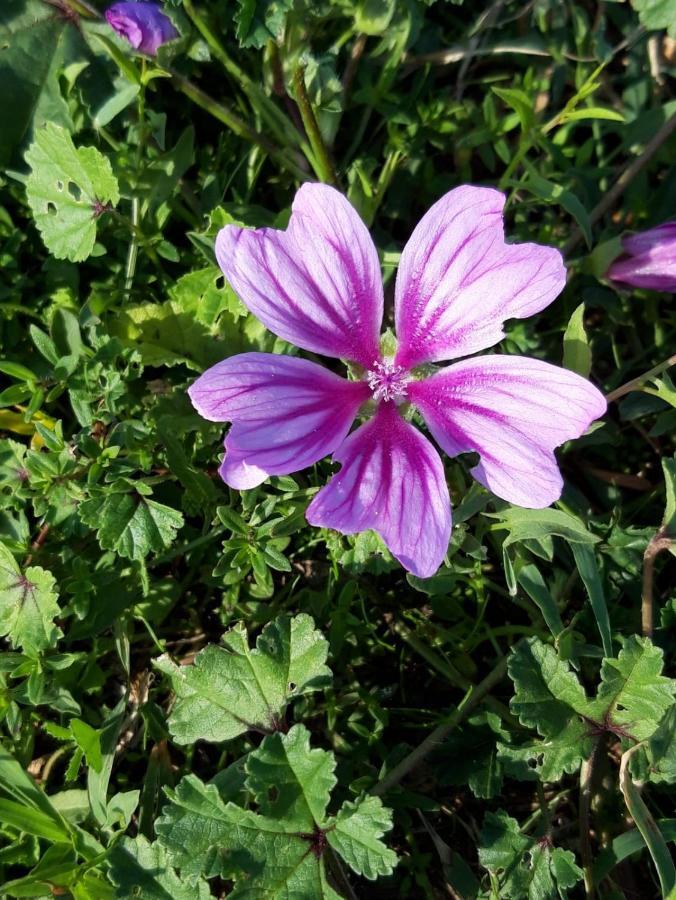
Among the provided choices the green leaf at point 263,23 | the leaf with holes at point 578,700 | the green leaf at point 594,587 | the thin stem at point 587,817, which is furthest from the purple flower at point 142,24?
the thin stem at point 587,817

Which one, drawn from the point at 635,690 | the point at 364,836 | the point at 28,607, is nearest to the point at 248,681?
the point at 364,836

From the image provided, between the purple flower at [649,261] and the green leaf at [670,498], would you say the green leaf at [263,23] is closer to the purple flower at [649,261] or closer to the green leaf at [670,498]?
the purple flower at [649,261]

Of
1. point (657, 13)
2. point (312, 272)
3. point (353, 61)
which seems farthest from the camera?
A: point (353, 61)

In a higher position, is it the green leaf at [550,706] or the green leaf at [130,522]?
the green leaf at [130,522]

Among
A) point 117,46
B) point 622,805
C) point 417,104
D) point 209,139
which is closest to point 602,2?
point 417,104

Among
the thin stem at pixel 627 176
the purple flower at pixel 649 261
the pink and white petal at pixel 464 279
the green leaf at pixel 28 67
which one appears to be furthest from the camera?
the thin stem at pixel 627 176

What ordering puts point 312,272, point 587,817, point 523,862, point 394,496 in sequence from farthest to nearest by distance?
point 587,817 < point 523,862 < point 312,272 < point 394,496

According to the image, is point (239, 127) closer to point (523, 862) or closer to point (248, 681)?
point (248, 681)
